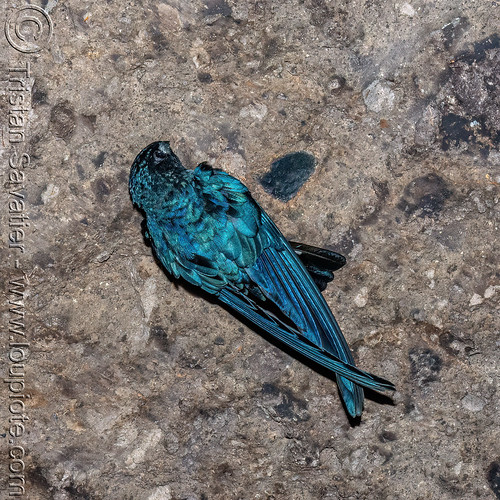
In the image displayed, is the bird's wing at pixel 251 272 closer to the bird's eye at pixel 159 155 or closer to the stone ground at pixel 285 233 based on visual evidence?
the bird's eye at pixel 159 155

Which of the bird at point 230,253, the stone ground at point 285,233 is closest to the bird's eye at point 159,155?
the bird at point 230,253

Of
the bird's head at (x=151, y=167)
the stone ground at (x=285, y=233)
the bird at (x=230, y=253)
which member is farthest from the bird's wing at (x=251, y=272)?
the stone ground at (x=285, y=233)

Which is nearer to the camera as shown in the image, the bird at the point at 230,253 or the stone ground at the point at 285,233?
the bird at the point at 230,253

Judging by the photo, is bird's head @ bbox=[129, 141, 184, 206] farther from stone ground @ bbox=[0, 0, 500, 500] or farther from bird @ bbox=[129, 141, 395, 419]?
stone ground @ bbox=[0, 0, 500, 500]

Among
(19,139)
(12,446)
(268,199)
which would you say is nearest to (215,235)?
(268,199)

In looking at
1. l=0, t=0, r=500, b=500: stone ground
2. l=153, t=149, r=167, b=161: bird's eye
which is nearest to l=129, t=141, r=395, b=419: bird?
l=153, t=149, r=167, b=161: bird's eye

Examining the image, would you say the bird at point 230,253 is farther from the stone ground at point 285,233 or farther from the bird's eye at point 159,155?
the stone ground at point 285,233

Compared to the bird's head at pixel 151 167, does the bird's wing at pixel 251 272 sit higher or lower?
lower
